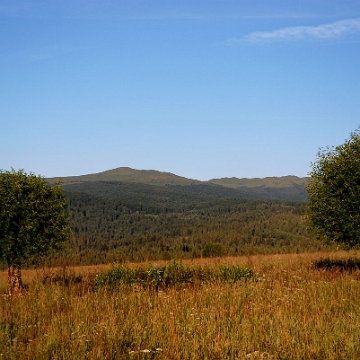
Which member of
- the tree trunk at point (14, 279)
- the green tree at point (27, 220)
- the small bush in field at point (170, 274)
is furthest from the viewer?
the green tree at point (27, 220)

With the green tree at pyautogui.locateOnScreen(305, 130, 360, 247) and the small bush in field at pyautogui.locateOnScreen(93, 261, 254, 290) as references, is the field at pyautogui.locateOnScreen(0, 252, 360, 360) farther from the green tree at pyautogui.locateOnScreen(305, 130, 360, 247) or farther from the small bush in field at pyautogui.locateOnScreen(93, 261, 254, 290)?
the green tree at pyautogui.locateOnScreen(305, 130, 360, 247)

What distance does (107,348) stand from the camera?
26.7ft

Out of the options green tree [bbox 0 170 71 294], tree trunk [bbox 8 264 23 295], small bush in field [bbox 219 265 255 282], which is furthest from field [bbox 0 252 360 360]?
green tree [bbox 0 170 71 294]

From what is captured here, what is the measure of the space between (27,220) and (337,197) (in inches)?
771

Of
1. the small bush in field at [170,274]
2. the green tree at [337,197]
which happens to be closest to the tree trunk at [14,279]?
the small bush in field at [170,274]

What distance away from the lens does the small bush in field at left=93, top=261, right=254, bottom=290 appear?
19.5 metres

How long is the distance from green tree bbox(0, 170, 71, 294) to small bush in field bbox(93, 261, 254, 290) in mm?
5521

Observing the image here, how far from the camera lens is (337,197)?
24906mm

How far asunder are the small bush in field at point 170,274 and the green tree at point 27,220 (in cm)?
552

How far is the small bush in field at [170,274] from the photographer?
63.9ft

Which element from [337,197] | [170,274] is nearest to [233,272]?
[170,274]

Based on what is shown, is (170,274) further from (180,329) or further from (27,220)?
(180,329)

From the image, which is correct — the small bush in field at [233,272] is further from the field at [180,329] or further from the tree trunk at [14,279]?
the tree trunk at [14,279]

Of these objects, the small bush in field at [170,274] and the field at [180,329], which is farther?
the small bush in field at [170,274]
